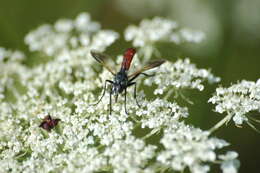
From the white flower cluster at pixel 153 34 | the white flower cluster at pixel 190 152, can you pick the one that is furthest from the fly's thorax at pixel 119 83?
the white flower cluster at pixel 153 34

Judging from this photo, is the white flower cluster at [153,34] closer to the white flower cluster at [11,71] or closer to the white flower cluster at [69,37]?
the white flower cluster at [69,37]

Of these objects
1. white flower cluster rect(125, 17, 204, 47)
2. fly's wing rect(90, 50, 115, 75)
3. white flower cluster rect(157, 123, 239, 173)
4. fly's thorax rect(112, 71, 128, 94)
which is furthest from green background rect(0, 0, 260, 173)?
white flower cluster rect(157, 123, 239, 173)

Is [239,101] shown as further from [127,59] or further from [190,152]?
[127,59]

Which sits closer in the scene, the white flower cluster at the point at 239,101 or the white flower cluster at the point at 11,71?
the white flower cluster at the point at 239,101

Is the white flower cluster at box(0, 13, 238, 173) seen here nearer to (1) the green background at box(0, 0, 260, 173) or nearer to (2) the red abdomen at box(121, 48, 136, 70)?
(2) the red abdomen at box(121, 48, 136, 70)

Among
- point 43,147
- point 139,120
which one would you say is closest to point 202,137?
point 139,120

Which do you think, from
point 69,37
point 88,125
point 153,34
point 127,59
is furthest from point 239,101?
point 69,37

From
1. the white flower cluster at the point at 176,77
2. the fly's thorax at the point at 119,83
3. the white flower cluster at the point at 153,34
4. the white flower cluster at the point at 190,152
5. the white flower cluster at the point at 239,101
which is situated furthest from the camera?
the white flower cluster at the point at 153,34
